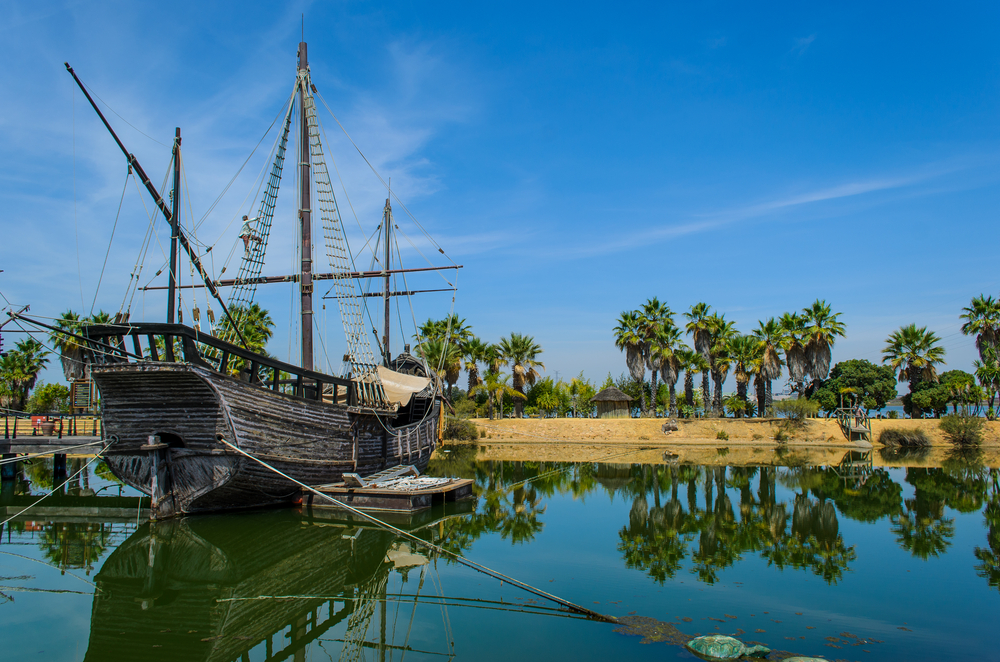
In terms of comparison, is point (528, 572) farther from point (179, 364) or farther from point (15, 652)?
point (179, 364)

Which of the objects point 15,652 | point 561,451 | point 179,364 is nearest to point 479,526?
point 179,364

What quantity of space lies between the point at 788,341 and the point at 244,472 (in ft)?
123

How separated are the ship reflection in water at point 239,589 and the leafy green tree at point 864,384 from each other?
139ft

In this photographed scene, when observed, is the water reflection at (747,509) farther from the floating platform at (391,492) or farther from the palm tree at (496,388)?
the palm tree at (496,388)

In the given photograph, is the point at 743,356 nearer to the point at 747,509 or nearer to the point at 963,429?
the point at 963,429

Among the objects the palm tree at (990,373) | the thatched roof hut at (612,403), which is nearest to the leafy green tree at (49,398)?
the thatched roof hut at (612,403)

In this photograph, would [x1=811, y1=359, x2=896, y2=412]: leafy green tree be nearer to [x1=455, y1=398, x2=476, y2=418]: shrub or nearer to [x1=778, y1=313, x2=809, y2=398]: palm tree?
[x1=778, y1=313, x2=809, y2=398]: palm tree

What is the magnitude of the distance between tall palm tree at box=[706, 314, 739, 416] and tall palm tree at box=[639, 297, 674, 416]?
3.21 metres

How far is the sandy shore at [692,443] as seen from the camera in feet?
105

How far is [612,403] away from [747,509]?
34349mm

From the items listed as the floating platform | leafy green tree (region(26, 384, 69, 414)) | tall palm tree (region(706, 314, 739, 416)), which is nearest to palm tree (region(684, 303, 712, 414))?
tall palm tree (region(706, 314, 739, 416))

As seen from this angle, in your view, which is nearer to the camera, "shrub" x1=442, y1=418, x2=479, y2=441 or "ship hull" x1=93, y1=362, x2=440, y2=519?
"ship hull" x1=93, y1=362, x2=440, y2=519

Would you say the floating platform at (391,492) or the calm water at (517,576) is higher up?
the floating platform at (391,492)

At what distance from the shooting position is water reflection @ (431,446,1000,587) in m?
11.8
